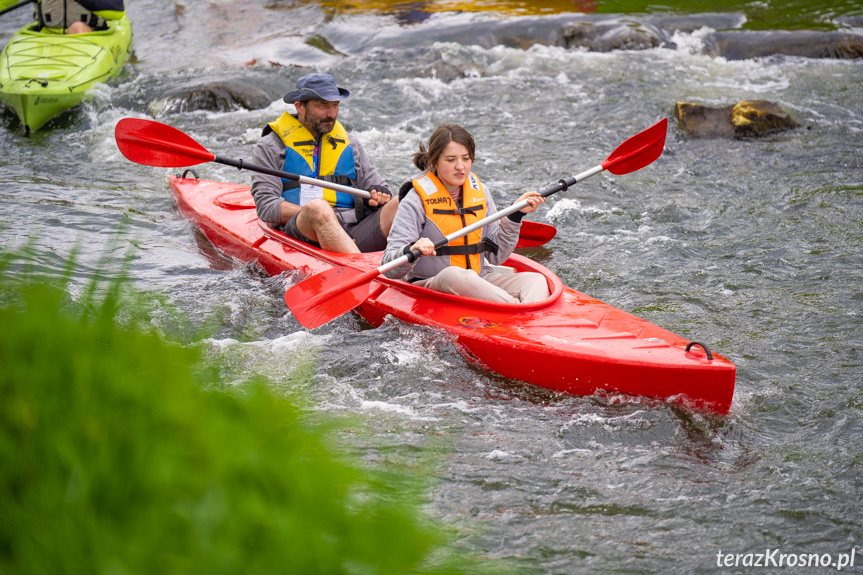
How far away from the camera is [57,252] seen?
474cm

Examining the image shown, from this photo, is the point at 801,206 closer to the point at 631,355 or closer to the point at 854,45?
the point at 631,355

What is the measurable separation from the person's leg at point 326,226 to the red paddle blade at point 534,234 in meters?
1.26

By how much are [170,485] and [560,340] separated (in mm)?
2405

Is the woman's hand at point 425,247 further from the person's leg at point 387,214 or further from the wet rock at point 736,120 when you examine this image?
the wet rock at point 736,120

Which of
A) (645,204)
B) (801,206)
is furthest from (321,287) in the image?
(801,206)

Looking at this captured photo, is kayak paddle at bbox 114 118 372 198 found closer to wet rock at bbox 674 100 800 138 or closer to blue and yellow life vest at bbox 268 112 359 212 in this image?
blue and yellow life vest at bbox 268 112 359 212

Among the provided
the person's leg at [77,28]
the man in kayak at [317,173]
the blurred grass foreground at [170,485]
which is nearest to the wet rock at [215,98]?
the person's leg at [77,28]

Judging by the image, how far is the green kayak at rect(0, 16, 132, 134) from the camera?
7297 millimetres

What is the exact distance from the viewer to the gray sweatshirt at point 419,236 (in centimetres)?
378

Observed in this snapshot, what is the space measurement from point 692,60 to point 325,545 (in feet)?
31.6

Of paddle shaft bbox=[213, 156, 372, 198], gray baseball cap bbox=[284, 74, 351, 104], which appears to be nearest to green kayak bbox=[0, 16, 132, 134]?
paddle shaft bbox=[213, 156, 372, 198]

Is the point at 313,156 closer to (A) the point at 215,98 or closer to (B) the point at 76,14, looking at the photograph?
(A) the point at 215,98

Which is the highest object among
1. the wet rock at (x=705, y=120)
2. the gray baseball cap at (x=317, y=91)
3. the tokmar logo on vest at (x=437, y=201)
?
the gray baseball cap at (x=317, y=91)

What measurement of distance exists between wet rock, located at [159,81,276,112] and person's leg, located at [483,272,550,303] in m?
5.21
